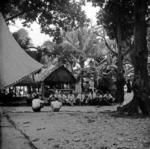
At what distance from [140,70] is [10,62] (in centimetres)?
1029

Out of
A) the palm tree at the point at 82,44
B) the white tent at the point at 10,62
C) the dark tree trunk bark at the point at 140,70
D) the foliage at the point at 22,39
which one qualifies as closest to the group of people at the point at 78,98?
the foliage at the point at 22,39

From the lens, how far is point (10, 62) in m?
5.84

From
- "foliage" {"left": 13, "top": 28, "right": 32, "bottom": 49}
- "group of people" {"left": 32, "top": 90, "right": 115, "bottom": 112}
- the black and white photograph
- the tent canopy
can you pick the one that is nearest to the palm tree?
the black and white photograph

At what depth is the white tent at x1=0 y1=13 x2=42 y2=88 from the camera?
5.47m

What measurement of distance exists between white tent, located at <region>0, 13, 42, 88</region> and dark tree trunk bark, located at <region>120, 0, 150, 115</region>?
9.13m

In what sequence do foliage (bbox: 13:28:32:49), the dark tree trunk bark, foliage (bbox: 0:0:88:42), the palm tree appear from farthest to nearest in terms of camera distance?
the palm tree < foliage (bbox: 13:28:32:49) < foliage (bbox: 0:0:88:42) < the dark tree trunk bark

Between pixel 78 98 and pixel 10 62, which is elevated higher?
pixel 10 62

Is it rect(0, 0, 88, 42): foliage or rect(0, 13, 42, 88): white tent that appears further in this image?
rect(0, 0, 88, 42): foliage

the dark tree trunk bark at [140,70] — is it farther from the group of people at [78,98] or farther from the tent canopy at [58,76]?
the tent canopy at [58,76]

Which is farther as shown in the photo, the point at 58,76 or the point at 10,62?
the point at 58,76

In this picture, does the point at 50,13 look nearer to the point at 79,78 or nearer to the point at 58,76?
the point at 58,76

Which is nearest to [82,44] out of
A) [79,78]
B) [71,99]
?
[79,78]

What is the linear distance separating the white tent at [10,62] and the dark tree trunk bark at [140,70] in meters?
9.13

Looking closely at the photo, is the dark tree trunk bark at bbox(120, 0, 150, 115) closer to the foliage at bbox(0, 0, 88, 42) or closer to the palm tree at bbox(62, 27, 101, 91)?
the foliage at bbox(0, 0, 88, 42)
